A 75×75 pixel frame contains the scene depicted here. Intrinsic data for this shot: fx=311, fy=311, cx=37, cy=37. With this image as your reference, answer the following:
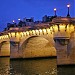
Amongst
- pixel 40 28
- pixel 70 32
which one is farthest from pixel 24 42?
pixel 70 32

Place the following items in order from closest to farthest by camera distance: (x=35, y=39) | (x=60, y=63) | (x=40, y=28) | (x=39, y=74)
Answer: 1. (x=39, y=74)
2. (x=60, y=63)
3. (x=40, y=28)
4. (x=35, y=39)

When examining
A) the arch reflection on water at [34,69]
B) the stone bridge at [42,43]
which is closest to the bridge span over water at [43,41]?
the stone bridge at [42,43]

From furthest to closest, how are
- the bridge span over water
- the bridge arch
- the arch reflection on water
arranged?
the bridge arch, the bridge span over water, the arch reflection on water

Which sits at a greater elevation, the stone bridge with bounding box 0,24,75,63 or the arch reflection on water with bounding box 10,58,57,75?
the stone bridge with bounding box 0,24,75,63

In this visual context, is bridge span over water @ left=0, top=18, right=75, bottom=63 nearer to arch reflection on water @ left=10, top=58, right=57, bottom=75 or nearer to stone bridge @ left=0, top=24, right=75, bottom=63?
stone bridge @ left=0, top=24, right=75, bottom=63

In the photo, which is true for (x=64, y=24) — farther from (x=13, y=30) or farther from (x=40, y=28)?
(x=13, y=30)

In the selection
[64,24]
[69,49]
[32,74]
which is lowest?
[32,74]

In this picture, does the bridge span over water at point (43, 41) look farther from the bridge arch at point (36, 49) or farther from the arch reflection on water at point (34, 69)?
the arch reflection on water at point (34, 69)

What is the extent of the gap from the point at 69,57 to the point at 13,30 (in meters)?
21.3

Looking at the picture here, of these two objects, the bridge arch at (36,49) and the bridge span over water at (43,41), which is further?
the bridge arch at (36,49)

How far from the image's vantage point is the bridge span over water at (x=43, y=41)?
4206cm

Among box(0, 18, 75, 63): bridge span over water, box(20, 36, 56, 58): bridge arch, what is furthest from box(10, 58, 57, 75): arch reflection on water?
box(20, 36, 56, 58): bridge arch

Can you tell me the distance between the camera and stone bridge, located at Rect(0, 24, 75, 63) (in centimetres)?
4216

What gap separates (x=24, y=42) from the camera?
58.0 m
